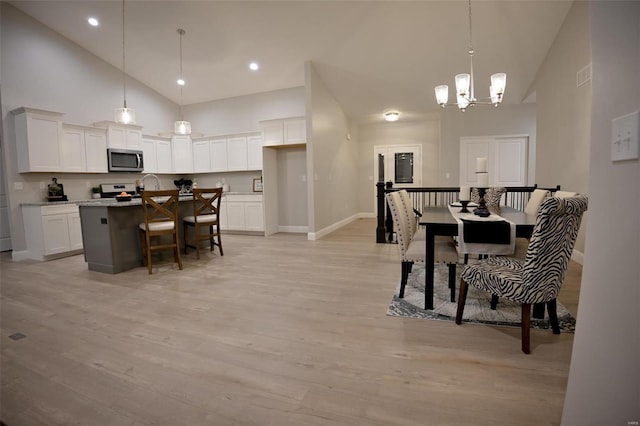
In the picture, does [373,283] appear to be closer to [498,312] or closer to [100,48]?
[498,312]

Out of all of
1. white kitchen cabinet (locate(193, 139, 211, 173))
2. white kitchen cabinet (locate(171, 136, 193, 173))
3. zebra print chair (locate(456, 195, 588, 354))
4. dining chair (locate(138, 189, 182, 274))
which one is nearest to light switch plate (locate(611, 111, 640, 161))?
zebra print chair (locate(456, 195, 588, 354))

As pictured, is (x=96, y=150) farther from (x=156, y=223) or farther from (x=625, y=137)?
(x=625, y=137)

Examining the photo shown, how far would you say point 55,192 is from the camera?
5.00m

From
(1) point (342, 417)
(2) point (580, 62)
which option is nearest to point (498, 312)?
(1) point (342, 417)

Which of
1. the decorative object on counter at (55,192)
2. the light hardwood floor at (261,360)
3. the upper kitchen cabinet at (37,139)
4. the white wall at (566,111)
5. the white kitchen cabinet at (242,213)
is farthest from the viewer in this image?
the white kitchen cabinet at (242,213)

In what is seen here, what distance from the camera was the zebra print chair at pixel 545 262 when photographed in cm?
176

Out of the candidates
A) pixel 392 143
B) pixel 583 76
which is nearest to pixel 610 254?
pixel 583 76

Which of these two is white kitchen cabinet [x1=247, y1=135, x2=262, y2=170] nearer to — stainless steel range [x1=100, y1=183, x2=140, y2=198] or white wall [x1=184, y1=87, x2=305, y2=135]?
white wall [x1=184, y1=87, x2=305, y2=135]

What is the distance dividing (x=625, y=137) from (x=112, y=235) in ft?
15.0

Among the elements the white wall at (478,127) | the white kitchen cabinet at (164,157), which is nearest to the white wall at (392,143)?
the white wall at (478,127)

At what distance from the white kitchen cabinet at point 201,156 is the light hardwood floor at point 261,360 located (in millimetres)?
4216

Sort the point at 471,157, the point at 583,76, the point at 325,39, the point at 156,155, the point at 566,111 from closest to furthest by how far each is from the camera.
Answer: the point at 583,76 → the point at 566,111 → the point at 325,39 → the point at 156,155 → the point at 471,157

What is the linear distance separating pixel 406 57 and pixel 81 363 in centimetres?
576

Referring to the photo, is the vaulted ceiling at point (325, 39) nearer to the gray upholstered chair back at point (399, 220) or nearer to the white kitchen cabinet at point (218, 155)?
the white kitchen cabinet at point (218, 155)
